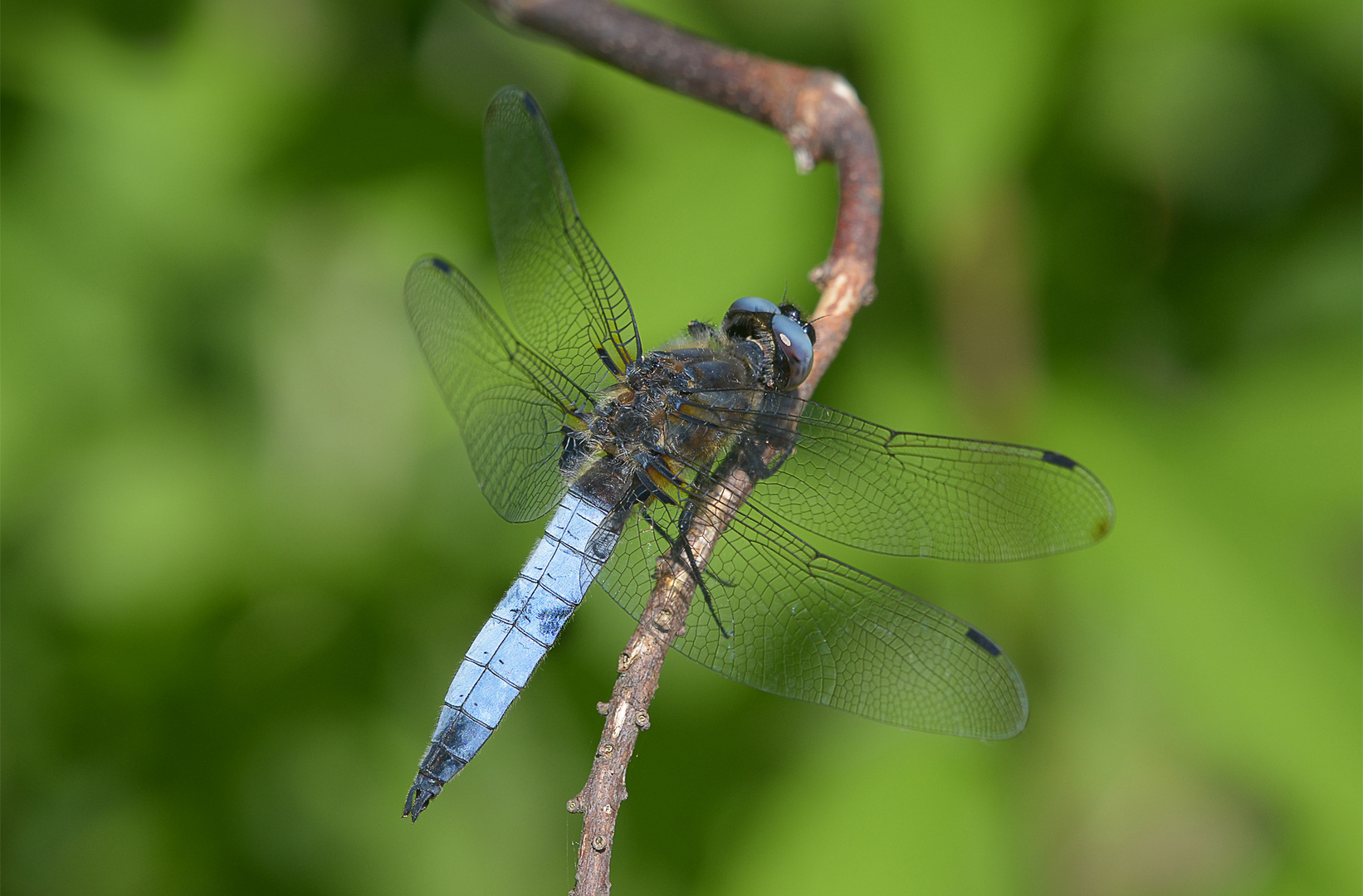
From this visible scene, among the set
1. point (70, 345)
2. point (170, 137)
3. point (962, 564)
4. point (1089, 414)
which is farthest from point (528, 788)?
point (170, 137)

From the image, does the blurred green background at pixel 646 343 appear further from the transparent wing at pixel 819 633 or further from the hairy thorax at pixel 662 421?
the transparent wing at pixel 819 633

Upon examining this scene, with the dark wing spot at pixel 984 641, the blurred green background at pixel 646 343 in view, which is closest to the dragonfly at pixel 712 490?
the dark wing spot at pixel 984 641

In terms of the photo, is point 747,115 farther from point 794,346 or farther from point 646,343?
point 646,343

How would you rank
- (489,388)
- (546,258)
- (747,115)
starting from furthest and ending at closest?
(546,258), (489,388), (747,115)

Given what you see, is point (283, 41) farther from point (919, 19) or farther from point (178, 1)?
point (919, 19)

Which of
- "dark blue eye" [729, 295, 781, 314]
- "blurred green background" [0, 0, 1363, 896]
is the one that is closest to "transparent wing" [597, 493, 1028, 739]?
"blurred green background" [0, 0, 1363, 896]

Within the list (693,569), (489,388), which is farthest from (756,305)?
(693,569)
